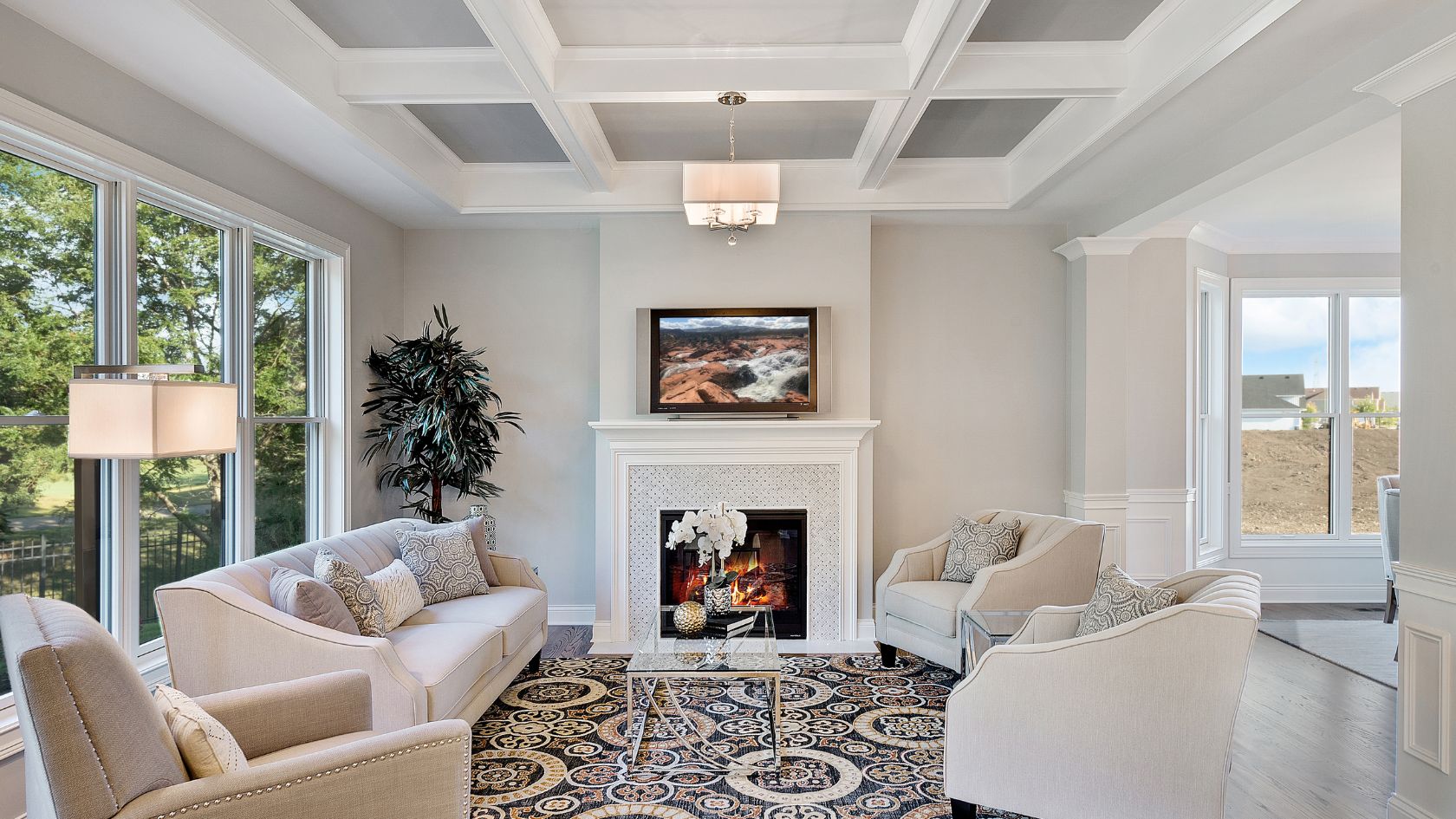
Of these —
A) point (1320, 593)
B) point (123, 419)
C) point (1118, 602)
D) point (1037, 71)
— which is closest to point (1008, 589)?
point (1118, 602)

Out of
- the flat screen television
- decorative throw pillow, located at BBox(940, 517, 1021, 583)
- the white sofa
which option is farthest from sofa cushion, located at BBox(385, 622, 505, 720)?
decorative throw pillow, located at BBox(940, 517, 1021, 583)

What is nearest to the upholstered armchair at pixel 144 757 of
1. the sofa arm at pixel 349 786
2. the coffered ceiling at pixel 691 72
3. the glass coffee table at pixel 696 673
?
the sofa arm at pixel 349 786

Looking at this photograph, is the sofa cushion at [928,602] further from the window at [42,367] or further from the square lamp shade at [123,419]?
the window at [42,367]

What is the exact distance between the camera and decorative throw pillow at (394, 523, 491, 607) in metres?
3.87

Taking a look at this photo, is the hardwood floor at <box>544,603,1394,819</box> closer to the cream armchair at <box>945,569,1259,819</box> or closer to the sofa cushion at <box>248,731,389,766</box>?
the cream armchair at <box>945,569,1259,819</box>

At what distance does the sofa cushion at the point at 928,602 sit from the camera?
3.91m

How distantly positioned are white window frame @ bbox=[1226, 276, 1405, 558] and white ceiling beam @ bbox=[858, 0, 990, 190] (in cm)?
373

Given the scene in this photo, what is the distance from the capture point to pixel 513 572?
171 inches

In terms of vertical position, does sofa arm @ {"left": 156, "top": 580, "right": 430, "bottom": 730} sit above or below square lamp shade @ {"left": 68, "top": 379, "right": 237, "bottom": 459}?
below

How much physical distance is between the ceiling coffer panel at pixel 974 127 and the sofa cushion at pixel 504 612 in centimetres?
307

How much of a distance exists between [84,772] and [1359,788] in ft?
12.9

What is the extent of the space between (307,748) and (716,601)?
5.89 ft

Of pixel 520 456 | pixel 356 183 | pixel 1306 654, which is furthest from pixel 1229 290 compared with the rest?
pixel 356 183

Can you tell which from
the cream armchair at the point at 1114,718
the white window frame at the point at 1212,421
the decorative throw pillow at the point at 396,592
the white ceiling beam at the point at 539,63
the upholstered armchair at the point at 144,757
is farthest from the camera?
the white window frame at the point at 1212,421
